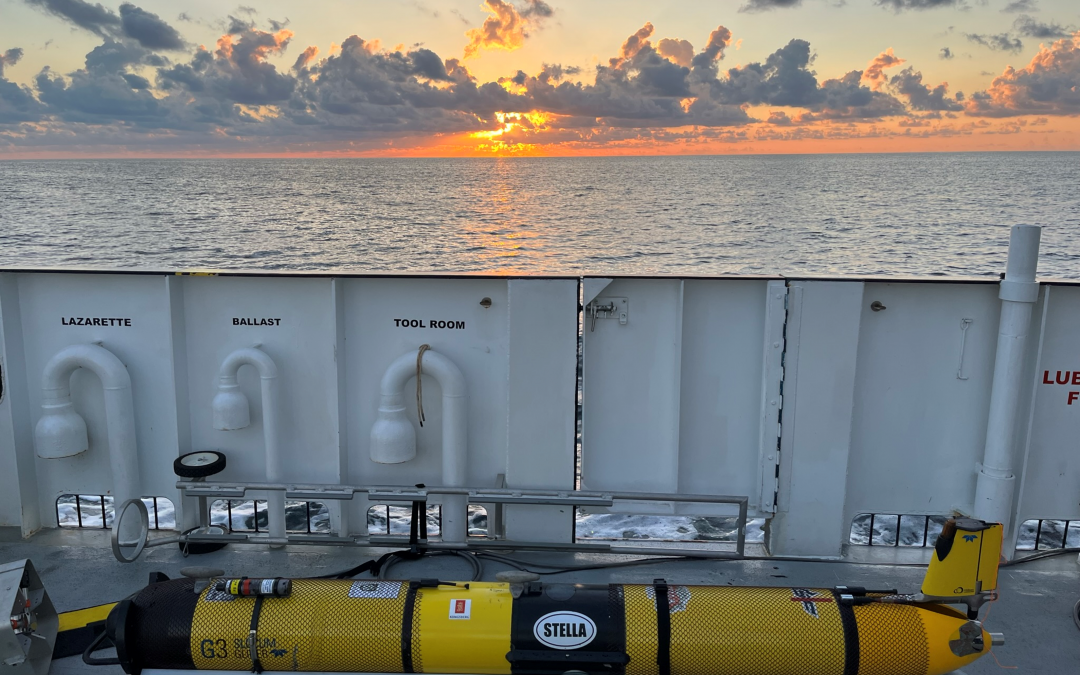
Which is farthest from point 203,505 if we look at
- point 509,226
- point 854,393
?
point 509,226

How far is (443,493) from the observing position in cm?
498

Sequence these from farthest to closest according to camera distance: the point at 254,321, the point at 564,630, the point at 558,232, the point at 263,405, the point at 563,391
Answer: the point at 558,232 → the point at 254,321 → the point at 263,405 → the point at 563,391 → the point at 564,630

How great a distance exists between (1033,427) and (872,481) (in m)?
1.10

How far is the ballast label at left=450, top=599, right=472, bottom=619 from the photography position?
3.44 m

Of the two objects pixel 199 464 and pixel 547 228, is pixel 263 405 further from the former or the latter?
pixel 547 228

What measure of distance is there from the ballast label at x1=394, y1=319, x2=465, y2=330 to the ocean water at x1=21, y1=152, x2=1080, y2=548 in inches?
142

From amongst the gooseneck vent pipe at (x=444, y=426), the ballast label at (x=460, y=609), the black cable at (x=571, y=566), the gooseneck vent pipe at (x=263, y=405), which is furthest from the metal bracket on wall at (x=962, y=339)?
the gooseneck vent pipe at (x=263, y=405)

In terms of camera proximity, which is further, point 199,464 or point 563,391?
point 199,464

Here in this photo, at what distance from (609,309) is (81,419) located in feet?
12.4

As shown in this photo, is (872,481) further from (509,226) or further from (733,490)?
(509,226)

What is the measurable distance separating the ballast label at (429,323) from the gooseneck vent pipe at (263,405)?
3.06 feet

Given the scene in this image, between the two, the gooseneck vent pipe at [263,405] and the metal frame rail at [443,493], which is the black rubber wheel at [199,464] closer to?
the metal frame rail at [443,493]

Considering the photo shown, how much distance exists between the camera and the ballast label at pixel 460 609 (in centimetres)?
344

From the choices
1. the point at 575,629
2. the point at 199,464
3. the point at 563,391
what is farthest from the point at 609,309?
the point at 199,464
